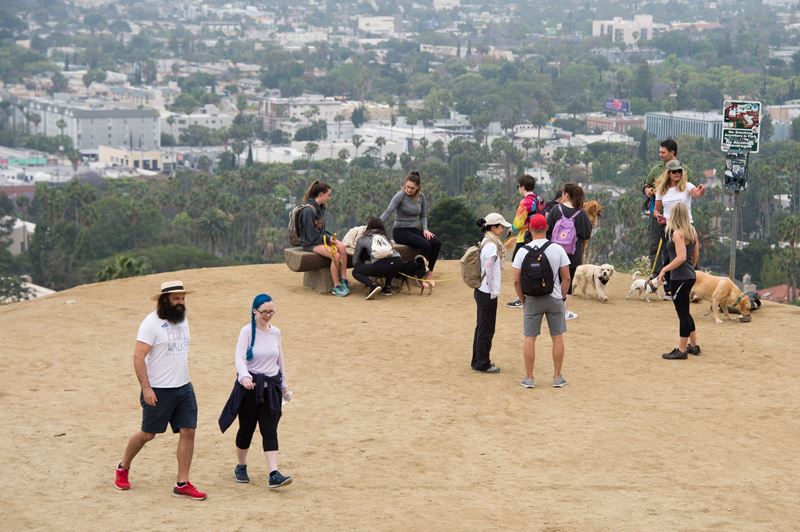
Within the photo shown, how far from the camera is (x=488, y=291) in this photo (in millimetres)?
10273

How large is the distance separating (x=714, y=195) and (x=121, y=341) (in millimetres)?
80981

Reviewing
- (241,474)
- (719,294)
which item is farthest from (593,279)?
(241,474)

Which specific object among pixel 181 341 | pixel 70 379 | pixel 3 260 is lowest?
pixel 3 260

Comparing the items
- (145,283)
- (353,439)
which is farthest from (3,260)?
(353,439)

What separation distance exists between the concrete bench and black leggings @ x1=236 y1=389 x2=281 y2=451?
5394mm

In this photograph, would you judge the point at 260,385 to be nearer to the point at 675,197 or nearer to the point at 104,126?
the point at 675,197

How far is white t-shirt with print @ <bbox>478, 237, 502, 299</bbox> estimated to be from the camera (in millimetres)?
10234

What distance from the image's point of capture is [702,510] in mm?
7496

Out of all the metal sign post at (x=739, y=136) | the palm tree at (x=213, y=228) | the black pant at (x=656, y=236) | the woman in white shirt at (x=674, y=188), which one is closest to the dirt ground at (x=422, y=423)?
the black pant at (x=656, y=236)

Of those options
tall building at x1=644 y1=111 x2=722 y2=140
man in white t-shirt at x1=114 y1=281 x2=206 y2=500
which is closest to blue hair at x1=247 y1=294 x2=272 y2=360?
man in white t-shirt at x1=114 y1=281 x2=206 y2=500

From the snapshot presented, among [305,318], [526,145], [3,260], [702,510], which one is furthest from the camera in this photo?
[526,145]

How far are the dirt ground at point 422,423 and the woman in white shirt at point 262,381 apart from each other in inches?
9.9

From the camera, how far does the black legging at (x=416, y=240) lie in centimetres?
1359

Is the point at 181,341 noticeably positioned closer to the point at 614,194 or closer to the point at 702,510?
the point at 702,510
